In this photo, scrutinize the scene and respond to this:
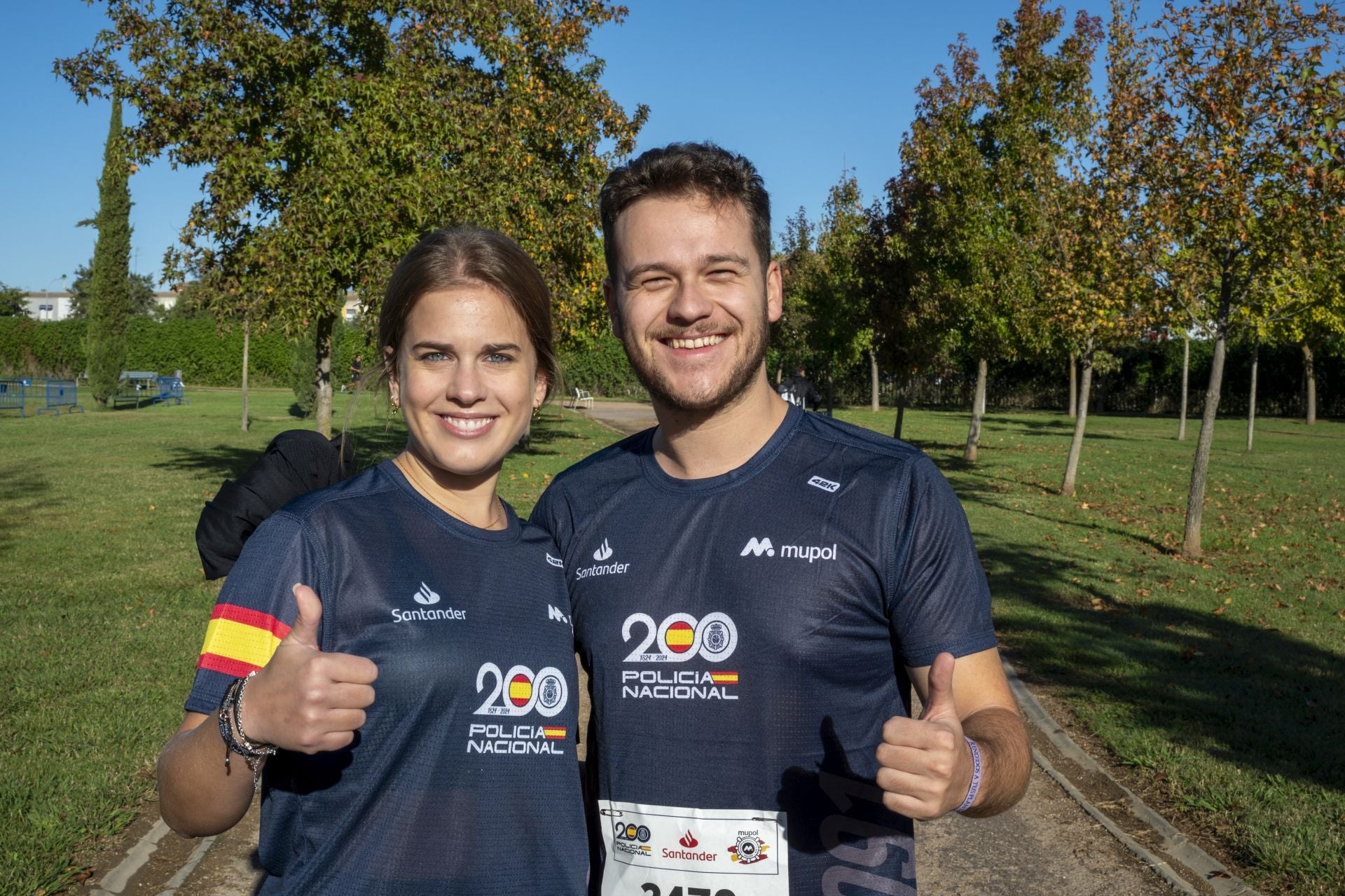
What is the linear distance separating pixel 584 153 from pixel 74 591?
12.7 meters

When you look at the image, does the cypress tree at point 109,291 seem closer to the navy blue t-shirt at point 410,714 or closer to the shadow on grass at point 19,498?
the shadow on grass at point 19,498

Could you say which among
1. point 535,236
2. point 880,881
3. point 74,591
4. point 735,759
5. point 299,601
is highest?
point 535,236

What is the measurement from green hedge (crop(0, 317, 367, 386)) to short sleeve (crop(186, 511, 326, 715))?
5136 cm

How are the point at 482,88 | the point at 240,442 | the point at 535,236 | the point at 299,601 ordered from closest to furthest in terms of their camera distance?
the point at 299,601
the point at 535,236
the point at 482,88
the point at 240,442

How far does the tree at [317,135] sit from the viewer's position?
13.2 metres

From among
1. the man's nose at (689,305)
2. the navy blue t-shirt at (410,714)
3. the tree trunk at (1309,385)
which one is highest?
the tree trunk at (1309,385)

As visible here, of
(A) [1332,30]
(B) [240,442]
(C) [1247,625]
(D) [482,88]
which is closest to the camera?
(C) [1247,625]

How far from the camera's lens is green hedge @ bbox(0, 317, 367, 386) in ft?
172

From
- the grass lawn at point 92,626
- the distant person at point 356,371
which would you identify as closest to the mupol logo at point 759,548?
the grass lawn at point 92,626

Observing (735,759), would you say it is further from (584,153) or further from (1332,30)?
(584,153)

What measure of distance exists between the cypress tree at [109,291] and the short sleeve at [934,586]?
4127 centimetres

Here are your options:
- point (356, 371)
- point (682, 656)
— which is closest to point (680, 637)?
point (682, 656)

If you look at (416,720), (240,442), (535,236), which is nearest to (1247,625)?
(416,720)

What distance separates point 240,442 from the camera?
82.1 feet
